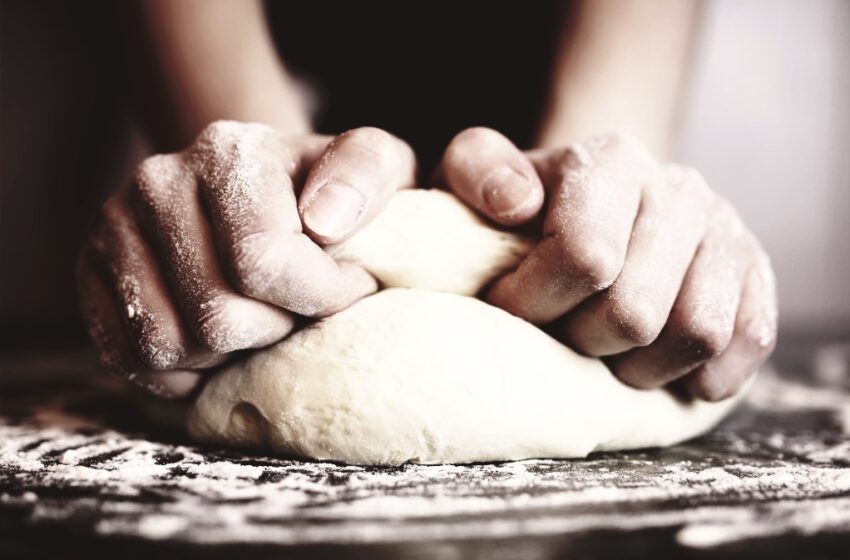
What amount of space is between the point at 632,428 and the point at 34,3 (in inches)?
87.5

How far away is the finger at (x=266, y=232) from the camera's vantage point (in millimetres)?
721

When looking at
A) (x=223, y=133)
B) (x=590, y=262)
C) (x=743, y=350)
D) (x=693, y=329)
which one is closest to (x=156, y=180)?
(x=223, y=133)

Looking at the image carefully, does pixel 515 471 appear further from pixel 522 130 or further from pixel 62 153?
pixel 62 153

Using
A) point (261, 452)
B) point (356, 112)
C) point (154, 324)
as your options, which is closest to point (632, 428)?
point (261, 452)

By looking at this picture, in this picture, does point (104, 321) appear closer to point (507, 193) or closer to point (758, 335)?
point (507, 193)

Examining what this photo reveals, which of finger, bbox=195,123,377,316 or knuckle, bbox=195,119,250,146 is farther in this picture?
knuckle, bbox=195,119,250,146

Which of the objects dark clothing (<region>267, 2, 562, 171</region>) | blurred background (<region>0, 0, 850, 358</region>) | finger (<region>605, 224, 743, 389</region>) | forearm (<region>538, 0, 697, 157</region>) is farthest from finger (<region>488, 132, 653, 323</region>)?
blurred background (<region>0, 0, 850, 358</region>)

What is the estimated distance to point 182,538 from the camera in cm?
59

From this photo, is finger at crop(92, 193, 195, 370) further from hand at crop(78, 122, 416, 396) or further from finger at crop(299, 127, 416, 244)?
finger at crop(299, 127, 416, 244)

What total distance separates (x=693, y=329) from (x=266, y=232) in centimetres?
49

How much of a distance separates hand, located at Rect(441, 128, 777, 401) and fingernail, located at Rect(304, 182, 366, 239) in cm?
18

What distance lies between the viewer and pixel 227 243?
74 centimetres

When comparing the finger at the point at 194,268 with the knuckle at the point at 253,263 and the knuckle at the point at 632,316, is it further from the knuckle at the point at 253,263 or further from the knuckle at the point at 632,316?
the knuckle at the point at 632,316

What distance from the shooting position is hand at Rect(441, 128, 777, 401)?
80 centimetres
